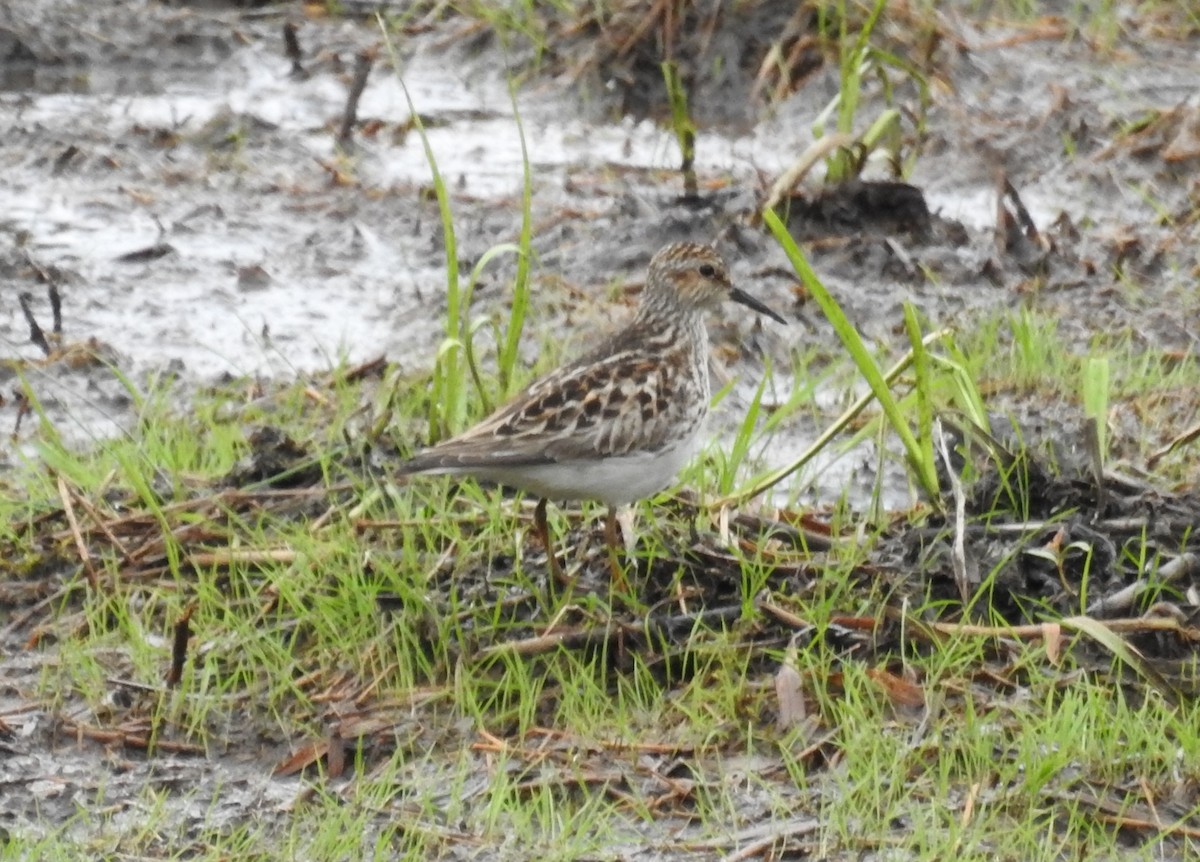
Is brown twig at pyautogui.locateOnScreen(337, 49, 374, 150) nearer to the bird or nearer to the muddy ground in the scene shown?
the muddy ground

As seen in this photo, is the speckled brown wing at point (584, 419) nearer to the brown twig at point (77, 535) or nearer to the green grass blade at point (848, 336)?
the green grass blade at point (848, 336)

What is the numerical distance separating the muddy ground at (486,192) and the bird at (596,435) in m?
0.93

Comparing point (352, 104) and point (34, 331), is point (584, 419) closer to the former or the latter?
point (34, 331)

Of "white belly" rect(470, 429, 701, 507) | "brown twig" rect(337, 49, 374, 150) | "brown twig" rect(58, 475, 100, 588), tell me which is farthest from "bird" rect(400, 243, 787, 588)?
"brown twig" rect(337, 49, 374, 150)

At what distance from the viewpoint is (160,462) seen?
707 centimetres

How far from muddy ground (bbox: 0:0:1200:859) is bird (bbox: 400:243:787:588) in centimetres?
93

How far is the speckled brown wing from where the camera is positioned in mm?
5879

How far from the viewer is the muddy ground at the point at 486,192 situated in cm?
848

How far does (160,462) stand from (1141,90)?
19.7ft

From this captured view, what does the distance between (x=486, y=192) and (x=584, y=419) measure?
158 inches

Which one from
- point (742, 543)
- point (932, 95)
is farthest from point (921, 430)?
point (932, 95)

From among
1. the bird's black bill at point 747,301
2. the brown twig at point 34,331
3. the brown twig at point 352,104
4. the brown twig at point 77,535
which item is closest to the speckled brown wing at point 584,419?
the bird's black bill at point 747,301

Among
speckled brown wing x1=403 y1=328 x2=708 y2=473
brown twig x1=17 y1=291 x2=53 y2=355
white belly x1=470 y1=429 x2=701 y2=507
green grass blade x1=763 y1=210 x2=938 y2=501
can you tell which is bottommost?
brown twig x1=17 y1=291 x2=53 y2=355

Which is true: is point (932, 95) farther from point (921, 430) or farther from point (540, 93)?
point (921, 430)
